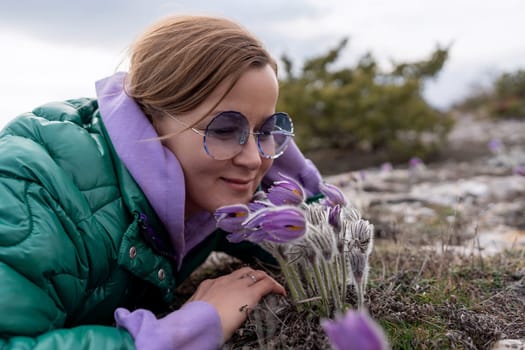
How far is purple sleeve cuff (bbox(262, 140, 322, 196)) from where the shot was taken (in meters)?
2.66

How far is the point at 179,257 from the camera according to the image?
2281 millimetres

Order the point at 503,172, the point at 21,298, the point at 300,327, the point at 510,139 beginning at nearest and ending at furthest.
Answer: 1. the point at 21,298
2. the point at 300,327
3. the point at 503,172
4. the point at 510,139

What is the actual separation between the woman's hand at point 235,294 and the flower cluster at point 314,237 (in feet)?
0.51

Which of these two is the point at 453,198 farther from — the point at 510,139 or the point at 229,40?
the point at 510,139

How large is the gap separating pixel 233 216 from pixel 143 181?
1.41 ft

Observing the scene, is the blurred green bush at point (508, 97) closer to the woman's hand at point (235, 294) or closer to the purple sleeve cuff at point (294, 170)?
the purple sleeve cuff at point (294, 170)

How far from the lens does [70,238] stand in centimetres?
181

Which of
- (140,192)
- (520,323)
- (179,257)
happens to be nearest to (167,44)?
(140,192)

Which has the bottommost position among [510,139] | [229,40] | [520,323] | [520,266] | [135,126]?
[510,139]

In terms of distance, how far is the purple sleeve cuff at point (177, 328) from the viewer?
1634mm

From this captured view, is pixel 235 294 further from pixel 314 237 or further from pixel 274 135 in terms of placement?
pixel 274 135

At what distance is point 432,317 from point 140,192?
3.76 ft

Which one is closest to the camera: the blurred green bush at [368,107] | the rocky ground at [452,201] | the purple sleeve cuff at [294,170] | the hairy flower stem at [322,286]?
the hairy flower stem at [322,286]

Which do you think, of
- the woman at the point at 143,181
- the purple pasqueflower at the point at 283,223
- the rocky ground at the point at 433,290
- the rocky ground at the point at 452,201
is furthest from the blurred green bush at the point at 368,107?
the purple pasqueflower at the point at 283,223
